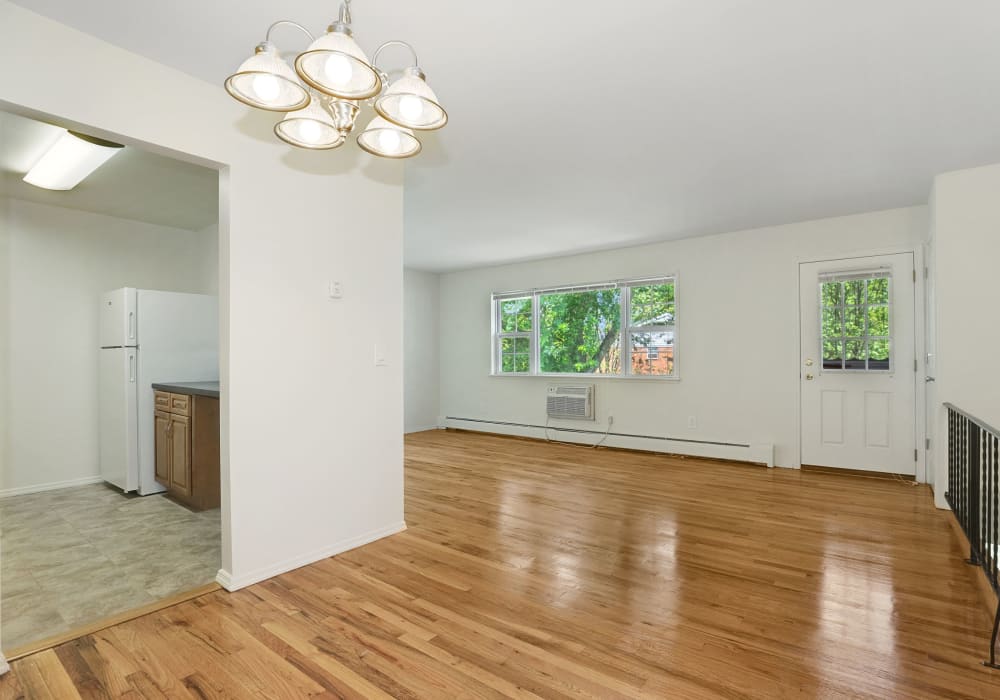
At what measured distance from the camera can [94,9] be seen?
192 cm

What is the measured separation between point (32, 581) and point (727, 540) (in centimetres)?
382

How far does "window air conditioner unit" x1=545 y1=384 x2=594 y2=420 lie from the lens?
645cm

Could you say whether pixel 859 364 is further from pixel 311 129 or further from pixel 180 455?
pixel 180 455

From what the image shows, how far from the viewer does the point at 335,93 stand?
1.45 meters

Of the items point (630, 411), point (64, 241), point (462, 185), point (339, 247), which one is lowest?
point (630, 411)

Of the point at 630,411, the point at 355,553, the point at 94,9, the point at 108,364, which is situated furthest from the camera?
the point at 630,411

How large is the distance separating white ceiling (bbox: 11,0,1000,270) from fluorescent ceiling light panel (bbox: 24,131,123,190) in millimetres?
1269

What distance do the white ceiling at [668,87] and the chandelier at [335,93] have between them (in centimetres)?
52

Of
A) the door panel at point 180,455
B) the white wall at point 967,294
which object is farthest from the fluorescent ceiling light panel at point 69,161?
the white wall at point 967,294

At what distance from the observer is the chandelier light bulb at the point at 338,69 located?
4.62ft

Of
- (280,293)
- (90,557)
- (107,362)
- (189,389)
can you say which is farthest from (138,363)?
(280,293)

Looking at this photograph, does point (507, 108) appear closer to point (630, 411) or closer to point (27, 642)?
point (27, 642)

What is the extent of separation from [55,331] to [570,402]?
538cm

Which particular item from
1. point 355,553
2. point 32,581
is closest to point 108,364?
point 32,581
